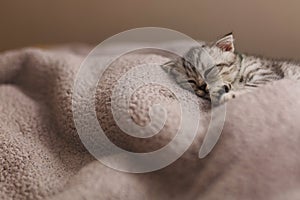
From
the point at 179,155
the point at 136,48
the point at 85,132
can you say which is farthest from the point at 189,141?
the point at 136,48

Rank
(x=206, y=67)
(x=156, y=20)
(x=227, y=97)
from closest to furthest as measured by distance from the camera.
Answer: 1. (x=227, y=97)
2. (x=206, y=67)
3. (x=156, y=20)

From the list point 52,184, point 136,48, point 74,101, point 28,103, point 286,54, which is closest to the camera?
point 52,184

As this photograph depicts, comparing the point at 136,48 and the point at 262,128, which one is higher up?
the point at 262,128

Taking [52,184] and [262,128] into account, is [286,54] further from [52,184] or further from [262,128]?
[52,184]

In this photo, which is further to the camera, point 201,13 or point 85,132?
point 201,13

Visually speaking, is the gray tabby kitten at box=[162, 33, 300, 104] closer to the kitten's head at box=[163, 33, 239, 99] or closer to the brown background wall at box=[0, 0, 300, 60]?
the kitten's head at box=[163, 33, 239, 99]

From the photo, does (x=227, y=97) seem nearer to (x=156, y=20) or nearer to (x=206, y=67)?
(x=206, y=67)

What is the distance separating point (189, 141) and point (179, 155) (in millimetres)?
36

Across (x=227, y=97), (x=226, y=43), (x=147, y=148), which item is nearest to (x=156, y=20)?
(x=226, y=43)

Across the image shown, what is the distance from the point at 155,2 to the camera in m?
1.86

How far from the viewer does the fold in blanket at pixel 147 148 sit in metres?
0.95

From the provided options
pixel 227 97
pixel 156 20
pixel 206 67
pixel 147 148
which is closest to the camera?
pixel 147 148

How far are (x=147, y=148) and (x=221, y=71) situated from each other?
0.38m

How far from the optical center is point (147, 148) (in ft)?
3.47
